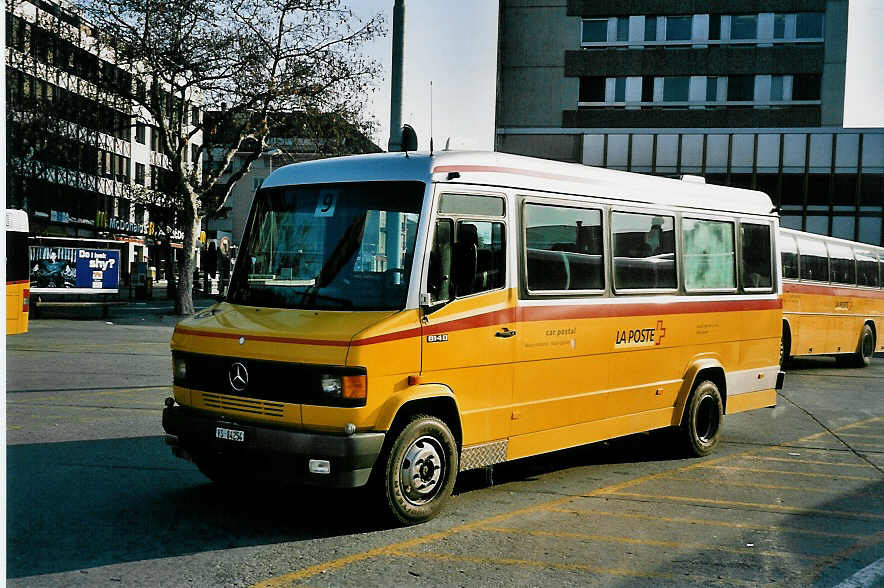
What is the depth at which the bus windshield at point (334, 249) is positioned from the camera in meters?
6.78

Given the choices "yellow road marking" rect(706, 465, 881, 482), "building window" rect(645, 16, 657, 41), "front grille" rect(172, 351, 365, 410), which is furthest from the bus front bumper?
"building window" rect(645, 16, 657, 41)

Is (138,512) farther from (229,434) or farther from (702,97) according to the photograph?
(702,97)

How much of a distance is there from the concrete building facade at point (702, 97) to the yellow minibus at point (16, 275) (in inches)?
1218

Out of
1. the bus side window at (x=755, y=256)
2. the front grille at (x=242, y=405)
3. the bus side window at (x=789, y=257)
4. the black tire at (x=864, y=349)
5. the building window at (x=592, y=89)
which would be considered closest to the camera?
the front grille at (x=242, y=405)

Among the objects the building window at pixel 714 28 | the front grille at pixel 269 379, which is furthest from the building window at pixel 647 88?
the front grille at pixel 269 379

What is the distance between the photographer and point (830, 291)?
21.6 meters

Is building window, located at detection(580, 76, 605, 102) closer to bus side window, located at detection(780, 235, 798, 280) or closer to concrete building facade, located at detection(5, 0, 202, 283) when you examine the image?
concrete building facade, located at detection(5, 0, 202, 283)

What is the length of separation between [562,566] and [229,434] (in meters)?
2.36

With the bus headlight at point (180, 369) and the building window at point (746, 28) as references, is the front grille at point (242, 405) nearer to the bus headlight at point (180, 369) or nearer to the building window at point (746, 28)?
the bus headlight at point (180, 369)

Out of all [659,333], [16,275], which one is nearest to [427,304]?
[659,333]

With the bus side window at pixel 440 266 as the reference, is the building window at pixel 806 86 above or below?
above

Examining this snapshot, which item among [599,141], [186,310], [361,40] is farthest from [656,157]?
[186,310]

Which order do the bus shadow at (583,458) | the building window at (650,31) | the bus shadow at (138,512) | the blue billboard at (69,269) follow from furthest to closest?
the building window at (650,31) → the blue billboard at (69,269) → the bus shadow at (583,458) → the bus shadow at (138,512)

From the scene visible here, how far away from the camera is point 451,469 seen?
22.7 ft
